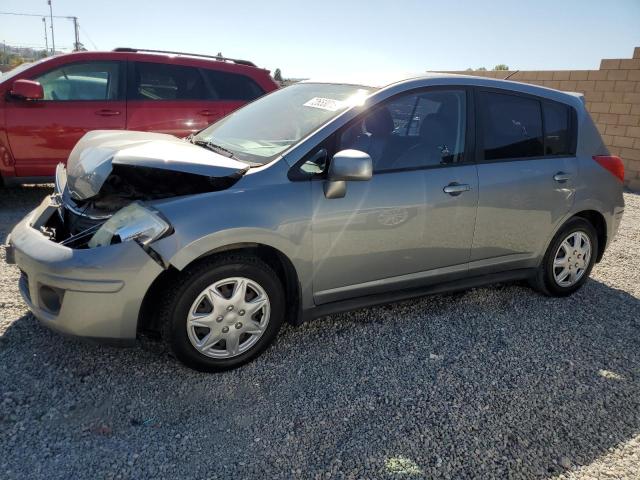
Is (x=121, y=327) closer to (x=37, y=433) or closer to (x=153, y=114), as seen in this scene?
(x=37, y=433)

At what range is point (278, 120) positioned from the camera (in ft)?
11.5

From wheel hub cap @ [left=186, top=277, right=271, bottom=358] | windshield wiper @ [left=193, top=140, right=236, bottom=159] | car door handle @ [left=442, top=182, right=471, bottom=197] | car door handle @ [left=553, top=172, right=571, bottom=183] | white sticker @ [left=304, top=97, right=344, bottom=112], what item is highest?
white sticker @ [left=304, top=97, right=344, bottom=112]

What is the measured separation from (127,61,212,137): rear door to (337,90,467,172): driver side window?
354cm

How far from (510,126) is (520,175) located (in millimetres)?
369

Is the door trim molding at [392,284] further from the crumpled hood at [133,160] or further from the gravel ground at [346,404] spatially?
the crumpled hood at [133,160]

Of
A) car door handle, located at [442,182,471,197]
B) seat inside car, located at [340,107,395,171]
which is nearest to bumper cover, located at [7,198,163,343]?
seat inside car, located at [340,107,395,171]

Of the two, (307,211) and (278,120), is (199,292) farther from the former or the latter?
(278,120)

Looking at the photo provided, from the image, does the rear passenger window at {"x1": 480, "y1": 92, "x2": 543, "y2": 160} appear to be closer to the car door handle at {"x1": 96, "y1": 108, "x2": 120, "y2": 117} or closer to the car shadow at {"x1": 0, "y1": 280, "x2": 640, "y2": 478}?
the car shadow at {"x1": 0, "y1": 280, "x2": 640, "y2": 478}

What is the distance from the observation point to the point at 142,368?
293 cm

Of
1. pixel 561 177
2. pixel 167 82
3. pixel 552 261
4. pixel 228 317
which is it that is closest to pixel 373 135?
pixel 228 317

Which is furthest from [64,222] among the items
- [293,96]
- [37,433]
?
[293,96]

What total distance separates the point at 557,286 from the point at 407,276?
1584 millimetres

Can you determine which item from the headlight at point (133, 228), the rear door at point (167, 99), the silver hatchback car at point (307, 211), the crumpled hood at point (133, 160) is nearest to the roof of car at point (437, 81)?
the silver hatchback car at point (307, 211)

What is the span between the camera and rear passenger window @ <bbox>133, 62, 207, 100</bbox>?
610cm
